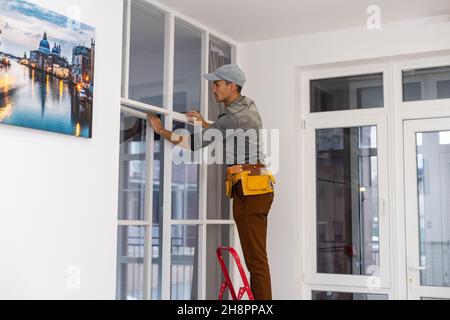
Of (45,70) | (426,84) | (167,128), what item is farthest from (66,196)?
(426,84)

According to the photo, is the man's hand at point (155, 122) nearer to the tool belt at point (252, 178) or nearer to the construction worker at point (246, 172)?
the construction worker at point (246, 172)

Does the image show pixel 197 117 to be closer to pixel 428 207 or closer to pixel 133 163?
pixel 133 163

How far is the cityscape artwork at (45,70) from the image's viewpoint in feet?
9.06

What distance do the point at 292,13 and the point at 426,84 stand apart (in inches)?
43.1

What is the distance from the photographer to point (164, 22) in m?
4.11

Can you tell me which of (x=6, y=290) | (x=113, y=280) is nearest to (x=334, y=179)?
(x=113, y=280)

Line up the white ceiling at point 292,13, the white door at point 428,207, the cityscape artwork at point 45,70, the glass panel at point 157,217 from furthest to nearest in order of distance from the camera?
the white door at point 428,207, the white ceiling at point 292,13, the glass panel at point 157,217, the cityscape artwork at point 45,70

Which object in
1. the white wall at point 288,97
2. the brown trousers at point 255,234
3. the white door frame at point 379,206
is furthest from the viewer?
the white wall at point 288,97

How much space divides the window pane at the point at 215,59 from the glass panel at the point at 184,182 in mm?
341

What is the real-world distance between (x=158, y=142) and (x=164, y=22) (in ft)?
2.70

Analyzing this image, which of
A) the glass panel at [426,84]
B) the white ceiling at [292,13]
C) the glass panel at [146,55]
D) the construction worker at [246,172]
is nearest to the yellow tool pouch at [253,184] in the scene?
the construction worker at [246,172]

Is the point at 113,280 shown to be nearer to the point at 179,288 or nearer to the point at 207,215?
the point at 179,288

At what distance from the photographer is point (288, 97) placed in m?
4.73

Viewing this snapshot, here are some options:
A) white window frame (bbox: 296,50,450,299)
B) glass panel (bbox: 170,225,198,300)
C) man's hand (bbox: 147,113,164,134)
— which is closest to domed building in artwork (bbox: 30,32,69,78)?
man's hand (bbox: 147,113,164,134)
